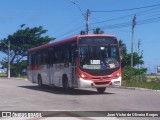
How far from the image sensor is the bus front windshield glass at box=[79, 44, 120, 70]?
74.7 ft

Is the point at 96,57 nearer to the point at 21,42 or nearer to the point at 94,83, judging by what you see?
the point at 94,83

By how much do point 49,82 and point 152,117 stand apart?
1584 centimetres

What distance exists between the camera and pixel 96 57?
22812mm

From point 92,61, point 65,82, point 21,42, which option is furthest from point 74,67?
point 21,42

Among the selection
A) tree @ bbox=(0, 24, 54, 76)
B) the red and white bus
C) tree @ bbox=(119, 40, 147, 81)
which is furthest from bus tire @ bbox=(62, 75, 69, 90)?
tree @ bbox=(0, 24, 54, 76)

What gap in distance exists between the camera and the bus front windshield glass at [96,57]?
22.8 m

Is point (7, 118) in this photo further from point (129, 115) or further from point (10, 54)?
point (10, 54)

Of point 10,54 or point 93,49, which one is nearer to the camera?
point 93,49

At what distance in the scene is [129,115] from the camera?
13.9 m

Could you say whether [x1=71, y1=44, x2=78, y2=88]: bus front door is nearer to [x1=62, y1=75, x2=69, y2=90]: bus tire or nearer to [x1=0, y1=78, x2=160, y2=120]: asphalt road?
[x1=0, y1=78, x2=160, y2=120]: asphalt road

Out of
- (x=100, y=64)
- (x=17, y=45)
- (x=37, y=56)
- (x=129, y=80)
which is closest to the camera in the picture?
(x=100, y=64)

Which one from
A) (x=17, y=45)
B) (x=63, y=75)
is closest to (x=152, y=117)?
(x=63, y=75)

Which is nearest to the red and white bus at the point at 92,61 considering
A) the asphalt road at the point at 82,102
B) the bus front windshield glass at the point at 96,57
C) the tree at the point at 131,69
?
the bus front windshield glass at the point at 96,57

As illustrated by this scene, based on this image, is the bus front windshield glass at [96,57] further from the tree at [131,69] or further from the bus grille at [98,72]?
the tree at [131,69]
